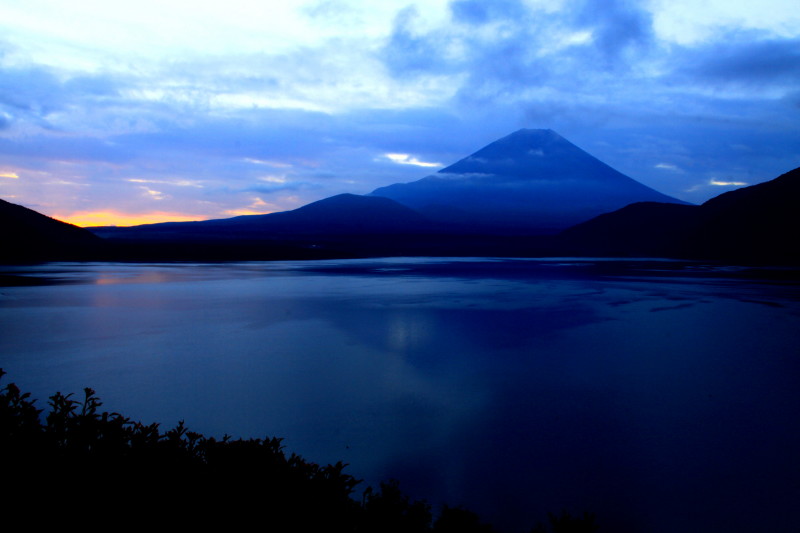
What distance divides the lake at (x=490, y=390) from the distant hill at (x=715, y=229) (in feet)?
111

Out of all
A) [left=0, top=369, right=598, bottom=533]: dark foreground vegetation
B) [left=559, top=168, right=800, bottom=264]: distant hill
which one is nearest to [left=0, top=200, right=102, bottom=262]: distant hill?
[left=0, top=369, right=598, bottom=533]: dark foreground vegetation

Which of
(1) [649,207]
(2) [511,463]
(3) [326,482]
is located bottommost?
(2) [511,463]

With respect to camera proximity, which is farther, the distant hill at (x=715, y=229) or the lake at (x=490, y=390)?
the distant hill at (x=715, y=229)

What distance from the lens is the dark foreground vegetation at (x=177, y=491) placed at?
2328 mm

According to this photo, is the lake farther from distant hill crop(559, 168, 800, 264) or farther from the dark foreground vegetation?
distant hill crop(559, 168, 800, 264)

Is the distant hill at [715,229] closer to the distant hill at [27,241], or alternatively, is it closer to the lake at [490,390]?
the lake at [490,390]

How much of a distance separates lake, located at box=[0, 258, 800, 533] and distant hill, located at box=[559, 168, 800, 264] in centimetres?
3394

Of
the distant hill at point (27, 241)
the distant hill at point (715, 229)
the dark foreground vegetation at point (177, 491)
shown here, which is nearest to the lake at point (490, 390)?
the dark foreground vegetation at point (177, 491)

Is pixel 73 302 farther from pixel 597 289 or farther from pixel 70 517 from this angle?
pixel 597 289

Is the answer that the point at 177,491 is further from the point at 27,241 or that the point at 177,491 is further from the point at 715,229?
the point at 715,229

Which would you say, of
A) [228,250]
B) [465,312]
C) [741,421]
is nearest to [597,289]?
[465,312]

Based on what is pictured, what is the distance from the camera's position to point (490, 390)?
6.10 m

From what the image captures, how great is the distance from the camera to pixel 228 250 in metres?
45.8

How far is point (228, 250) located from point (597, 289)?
1376 inches
